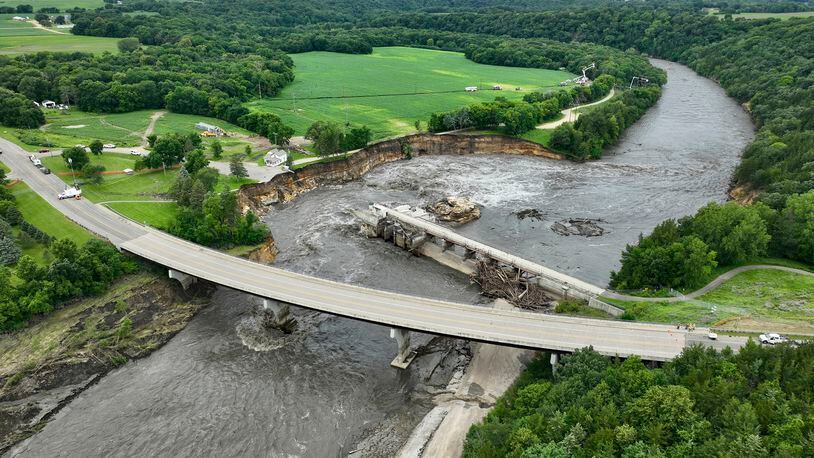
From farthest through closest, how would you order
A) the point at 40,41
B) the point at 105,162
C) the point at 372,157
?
the point at 40,41 → the point at 372,157 → the point at 105,162

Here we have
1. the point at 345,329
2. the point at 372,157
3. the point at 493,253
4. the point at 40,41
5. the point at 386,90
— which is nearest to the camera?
the point at 345,329

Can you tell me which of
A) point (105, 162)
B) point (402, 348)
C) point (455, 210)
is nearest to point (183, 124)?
point (105, 162)

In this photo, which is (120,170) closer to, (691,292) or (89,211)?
(89,211)

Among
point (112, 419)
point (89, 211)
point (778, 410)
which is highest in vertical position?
point (778, 410)

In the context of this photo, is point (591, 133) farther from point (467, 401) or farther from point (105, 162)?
point (105, 162)

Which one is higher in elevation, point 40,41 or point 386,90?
point 40,41

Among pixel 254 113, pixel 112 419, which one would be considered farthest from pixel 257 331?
pixel 254 113
